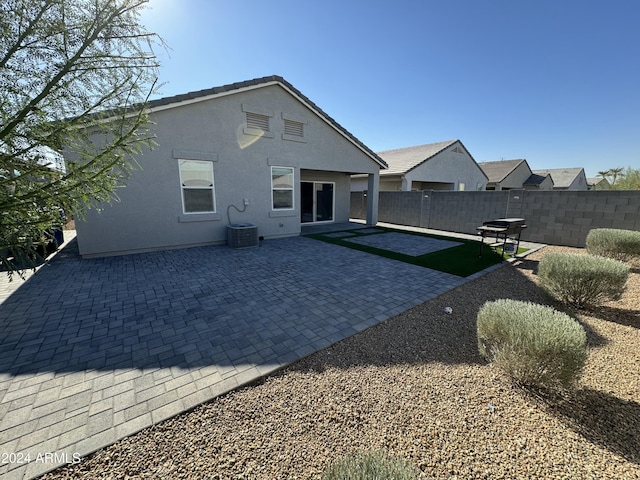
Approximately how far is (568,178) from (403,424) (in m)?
53.2

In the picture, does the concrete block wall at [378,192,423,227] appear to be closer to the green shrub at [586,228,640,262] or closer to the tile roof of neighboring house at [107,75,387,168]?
the tile roof of neighboring house at [107,75,387,168]

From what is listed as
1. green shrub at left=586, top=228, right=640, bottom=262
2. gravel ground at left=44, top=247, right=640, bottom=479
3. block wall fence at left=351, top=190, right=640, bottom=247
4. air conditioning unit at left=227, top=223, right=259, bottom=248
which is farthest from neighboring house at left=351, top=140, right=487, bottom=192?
gravel ground at left=44, top=247, right=640, bottom=479

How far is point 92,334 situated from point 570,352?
5.69 m

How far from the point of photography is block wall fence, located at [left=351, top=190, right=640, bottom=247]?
345 inches

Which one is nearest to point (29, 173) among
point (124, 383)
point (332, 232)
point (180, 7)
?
point (124, 383)

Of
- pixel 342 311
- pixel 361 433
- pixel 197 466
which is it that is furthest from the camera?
pixel 342 311

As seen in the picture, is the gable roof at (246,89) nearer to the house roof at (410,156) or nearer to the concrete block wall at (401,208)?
the concrete block wall at (401,208)

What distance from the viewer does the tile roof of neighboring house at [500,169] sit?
28.9m

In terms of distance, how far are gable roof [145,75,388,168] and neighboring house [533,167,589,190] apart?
41.1 meters

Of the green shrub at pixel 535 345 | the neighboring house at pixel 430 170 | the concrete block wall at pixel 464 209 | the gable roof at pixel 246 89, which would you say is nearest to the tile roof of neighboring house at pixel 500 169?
the neighboring house at pixel 430 170

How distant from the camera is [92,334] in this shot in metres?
3.60

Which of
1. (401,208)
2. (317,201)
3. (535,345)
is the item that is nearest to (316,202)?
(317,201)

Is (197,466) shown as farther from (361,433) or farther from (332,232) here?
(332,232)

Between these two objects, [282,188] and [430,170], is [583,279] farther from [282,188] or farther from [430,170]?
[430,170]
